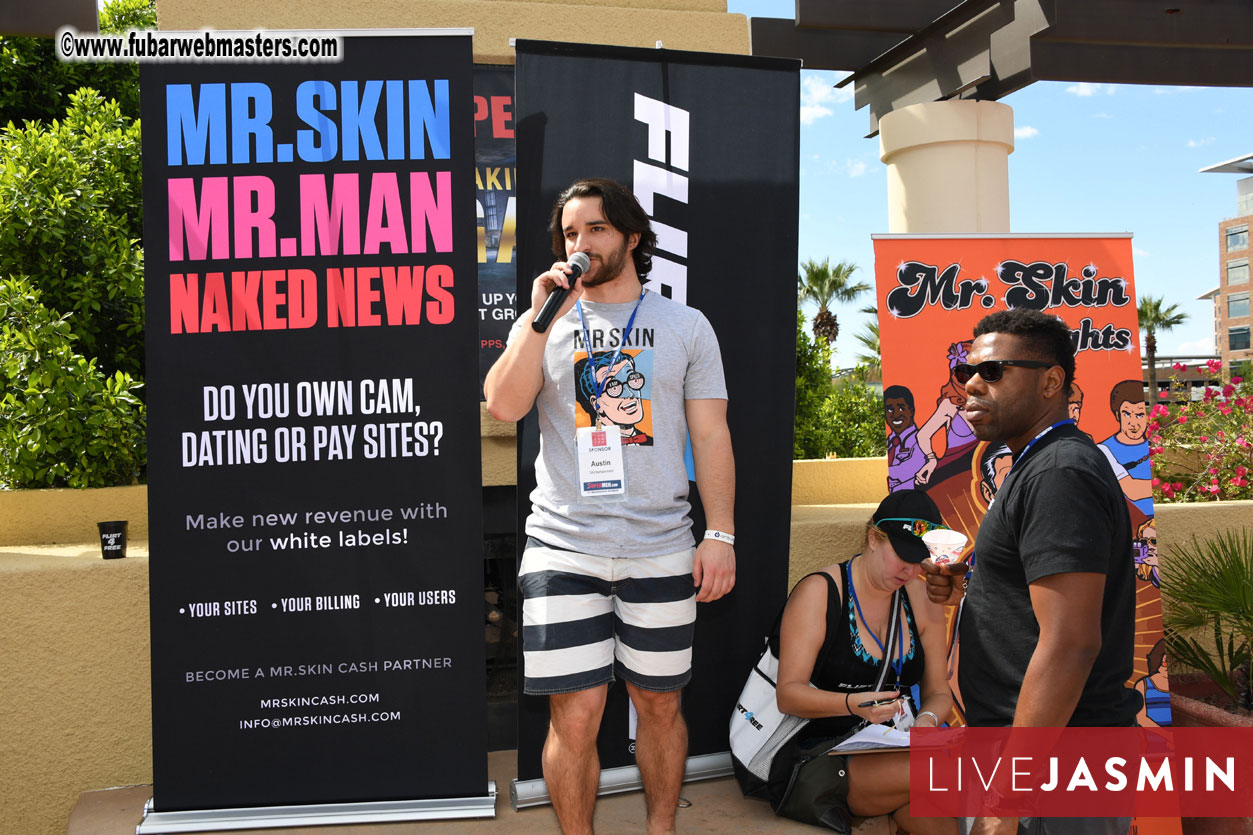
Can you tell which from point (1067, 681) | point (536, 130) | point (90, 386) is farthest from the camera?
point (90, 386)

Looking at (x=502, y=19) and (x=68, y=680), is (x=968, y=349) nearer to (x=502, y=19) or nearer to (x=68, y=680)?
(x=502, y=19)

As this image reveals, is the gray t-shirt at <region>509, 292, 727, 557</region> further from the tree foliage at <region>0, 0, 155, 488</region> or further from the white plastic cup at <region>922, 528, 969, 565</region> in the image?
the tree foliage at <region>0, 0, 155, 488</region>

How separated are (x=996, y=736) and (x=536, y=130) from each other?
2349 millimetres

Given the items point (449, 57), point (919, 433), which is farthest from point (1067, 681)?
point (449, 57)

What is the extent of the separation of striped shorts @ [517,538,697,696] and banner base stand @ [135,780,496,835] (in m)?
0.74

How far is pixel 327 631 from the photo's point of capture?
3.00 m

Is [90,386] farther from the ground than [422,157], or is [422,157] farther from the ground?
[422,157]

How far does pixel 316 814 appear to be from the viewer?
2.95 meters

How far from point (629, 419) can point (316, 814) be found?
65.9 inches

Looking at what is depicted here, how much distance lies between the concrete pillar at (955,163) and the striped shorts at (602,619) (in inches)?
150

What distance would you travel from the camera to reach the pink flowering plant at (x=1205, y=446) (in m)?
5.06

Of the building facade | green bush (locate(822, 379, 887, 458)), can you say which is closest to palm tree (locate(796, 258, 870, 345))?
green bush (locate(822, 379, 887, 458))

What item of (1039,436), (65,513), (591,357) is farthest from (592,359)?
(65,513)

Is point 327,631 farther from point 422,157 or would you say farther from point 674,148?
point 674,148
